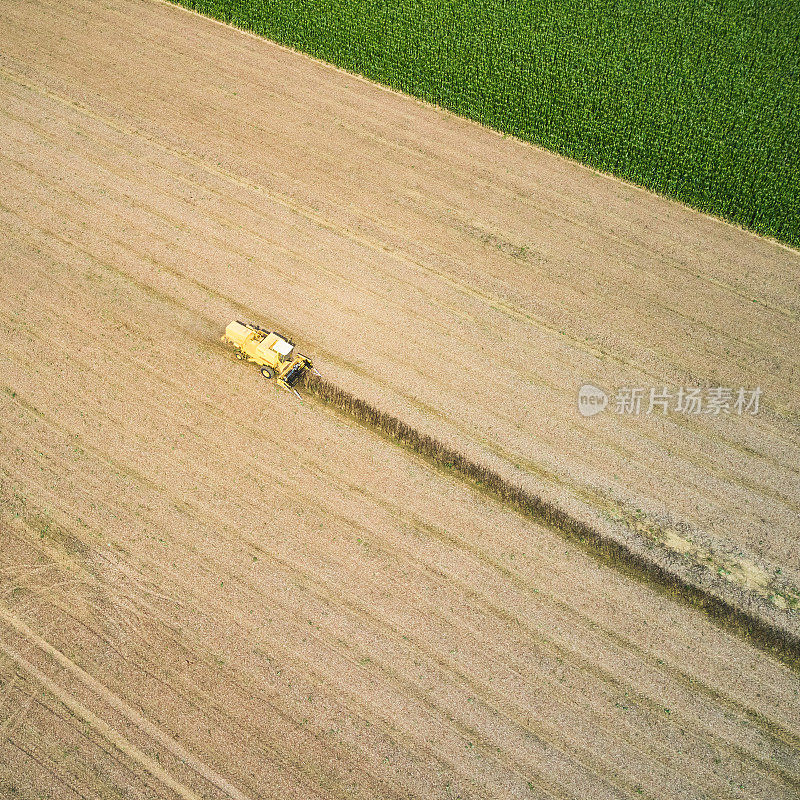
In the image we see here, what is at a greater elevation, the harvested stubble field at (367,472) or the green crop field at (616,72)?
the green crop field at (616,72)

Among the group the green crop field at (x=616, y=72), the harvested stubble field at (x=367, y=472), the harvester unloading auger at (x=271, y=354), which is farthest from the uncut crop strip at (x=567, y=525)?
the green crop field at (x=616, y=72)

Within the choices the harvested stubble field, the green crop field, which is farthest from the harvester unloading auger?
the green crop field

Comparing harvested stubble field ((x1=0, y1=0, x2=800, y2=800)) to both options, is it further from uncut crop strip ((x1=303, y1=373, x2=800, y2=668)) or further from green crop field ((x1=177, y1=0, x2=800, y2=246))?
green crop field ((x1=177, y1=0, x2=800, y2=246))

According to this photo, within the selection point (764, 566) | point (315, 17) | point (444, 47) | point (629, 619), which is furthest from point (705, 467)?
point (315, 17)

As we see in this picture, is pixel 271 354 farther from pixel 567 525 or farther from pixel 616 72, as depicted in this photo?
pixel 616 72

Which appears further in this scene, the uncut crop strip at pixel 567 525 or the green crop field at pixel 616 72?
the green crop field at pixel 616 72

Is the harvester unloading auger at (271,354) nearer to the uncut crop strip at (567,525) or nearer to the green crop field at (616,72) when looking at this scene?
the uncut crop strip at (567,525)

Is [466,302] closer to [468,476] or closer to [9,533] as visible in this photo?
[468,476]
